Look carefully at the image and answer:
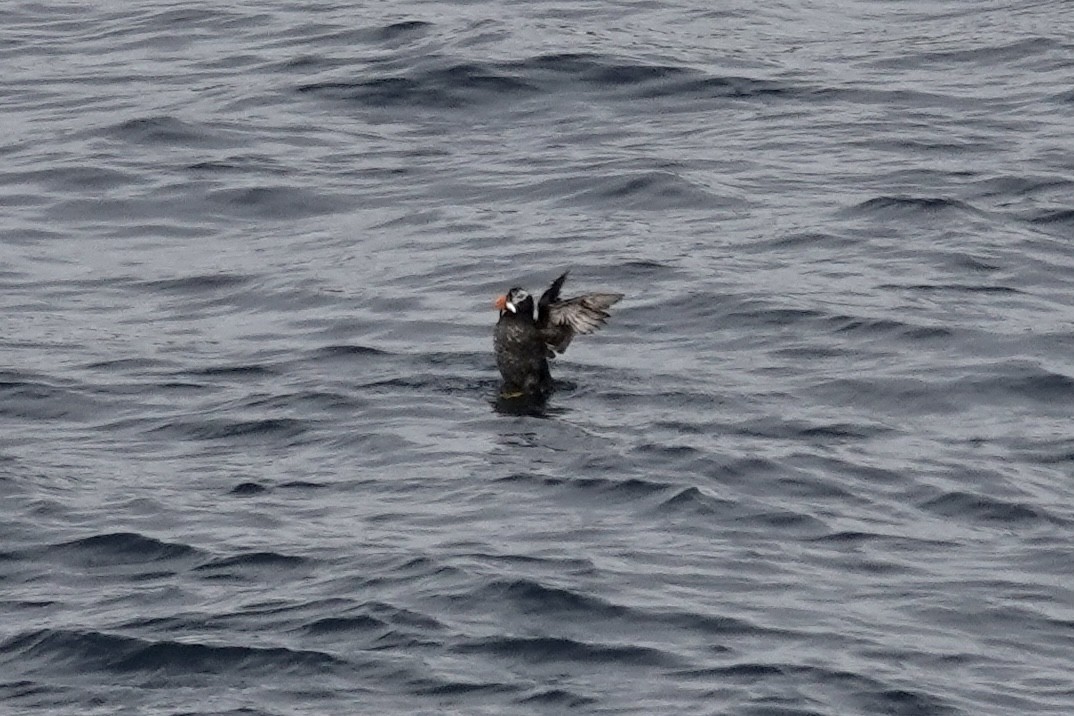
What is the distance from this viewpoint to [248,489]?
44.6ft

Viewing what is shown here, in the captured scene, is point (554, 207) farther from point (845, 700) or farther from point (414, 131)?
point (845, 700)

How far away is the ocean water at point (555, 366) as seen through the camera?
36.7ft

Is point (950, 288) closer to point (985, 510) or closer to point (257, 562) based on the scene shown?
point (985, 510)

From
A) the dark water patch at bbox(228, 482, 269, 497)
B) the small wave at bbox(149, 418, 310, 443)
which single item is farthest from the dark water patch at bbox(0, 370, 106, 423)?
the dark water patch at bbox(228, 482, 269, 497)

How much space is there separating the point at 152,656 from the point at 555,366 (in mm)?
5864

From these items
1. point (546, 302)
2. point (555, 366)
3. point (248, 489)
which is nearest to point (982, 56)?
point (555, 366)

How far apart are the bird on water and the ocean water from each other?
29 cm

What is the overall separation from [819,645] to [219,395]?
584cm

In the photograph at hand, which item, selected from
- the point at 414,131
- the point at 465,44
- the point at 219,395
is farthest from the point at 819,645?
the point at 465,44

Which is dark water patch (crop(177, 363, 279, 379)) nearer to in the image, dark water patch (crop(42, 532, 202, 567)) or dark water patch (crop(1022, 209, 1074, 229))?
dark water patch (crop(42, 532, 202, 567))

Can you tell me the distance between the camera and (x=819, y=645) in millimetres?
11102

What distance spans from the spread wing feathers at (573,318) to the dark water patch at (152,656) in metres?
5.10

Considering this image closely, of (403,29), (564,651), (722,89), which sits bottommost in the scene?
(564,651)

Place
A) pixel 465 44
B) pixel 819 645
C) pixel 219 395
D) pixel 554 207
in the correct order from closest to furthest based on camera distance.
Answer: pixel 819 645 < pixel 219 395 < pixel 554 207 < pixel 465 44
